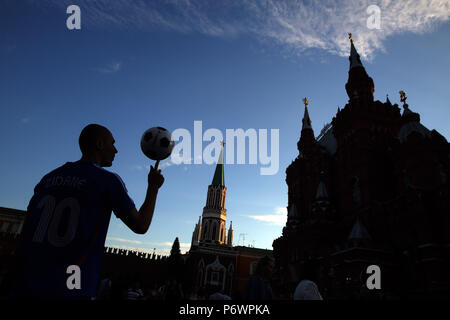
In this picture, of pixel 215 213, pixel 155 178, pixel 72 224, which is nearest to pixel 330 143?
pixel 155 178

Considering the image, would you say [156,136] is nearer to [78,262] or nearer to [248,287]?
[78,262]

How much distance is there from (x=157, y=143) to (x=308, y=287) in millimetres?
3420

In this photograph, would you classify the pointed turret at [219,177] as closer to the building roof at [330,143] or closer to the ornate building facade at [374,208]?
the building roof at [330,143]

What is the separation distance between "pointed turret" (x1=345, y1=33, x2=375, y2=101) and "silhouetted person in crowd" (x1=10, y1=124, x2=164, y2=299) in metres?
30.3

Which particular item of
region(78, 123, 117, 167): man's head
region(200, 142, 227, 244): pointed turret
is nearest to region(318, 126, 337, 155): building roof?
region(78, 123, 117, 167): man's head

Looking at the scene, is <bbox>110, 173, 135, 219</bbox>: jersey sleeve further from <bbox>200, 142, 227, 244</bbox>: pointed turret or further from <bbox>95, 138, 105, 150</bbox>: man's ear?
<bbox>200, 142, 227, 244</bbox>: pointed turret

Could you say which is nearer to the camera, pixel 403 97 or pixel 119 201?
pixel 119 201

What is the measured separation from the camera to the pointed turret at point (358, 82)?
1103 inches

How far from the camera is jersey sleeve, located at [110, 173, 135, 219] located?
6.86ft

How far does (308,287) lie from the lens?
436 cm

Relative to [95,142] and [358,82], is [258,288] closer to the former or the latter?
[95,142]
